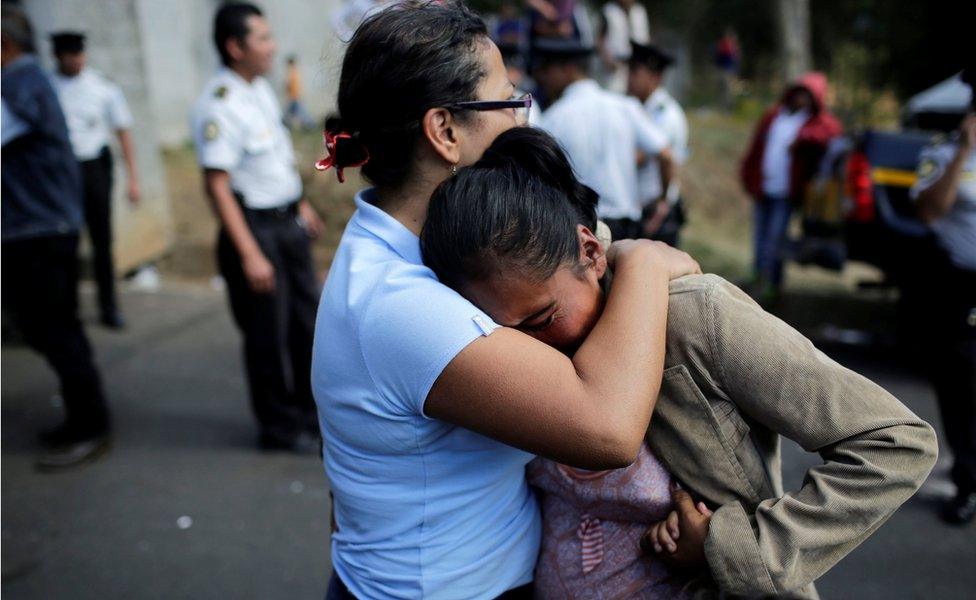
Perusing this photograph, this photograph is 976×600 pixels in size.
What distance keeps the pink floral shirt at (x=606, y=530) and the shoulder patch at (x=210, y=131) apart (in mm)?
2846

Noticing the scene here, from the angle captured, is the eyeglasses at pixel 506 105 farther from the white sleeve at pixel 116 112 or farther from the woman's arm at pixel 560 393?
the white sleeve at pixel 116 112

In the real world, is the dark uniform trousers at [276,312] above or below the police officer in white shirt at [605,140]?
below

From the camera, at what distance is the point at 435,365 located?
1.21 metres

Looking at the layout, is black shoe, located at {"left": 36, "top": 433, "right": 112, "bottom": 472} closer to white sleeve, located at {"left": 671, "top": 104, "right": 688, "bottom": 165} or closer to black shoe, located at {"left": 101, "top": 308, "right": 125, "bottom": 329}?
black shoe, located at {"left": 101, "top": 308, "right": 125, "bottom": 329}

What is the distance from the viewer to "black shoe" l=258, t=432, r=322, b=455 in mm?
4148

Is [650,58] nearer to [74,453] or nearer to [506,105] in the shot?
[74,453]

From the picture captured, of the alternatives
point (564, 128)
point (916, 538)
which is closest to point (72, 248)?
point (564, 128)

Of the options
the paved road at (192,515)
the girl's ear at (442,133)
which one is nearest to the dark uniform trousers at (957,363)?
the paved road at (192,515)

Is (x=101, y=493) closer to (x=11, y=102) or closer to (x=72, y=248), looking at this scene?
(x=72, y=248)

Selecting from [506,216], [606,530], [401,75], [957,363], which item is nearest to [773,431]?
[606,530]

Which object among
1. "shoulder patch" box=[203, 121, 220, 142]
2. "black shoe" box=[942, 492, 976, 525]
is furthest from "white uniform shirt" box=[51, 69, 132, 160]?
"black shoe" box=[942, 492, 976, 525]

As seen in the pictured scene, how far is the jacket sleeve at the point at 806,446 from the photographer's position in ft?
4.08

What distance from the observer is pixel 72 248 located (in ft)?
13.0

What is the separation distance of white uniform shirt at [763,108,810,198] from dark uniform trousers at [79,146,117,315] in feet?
16.8
